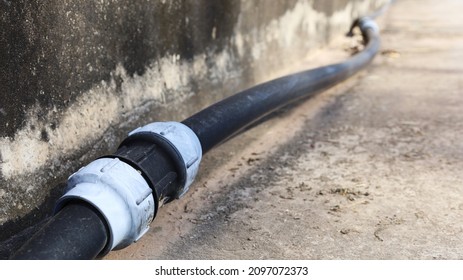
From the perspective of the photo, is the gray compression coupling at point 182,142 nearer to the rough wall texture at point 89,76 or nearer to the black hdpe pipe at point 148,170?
the black hdpe pipe at point 148,170

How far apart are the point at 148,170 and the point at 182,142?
0.49 ft

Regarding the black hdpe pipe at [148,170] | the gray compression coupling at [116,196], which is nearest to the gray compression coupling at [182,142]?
the black hdpe pipe at [148,170]

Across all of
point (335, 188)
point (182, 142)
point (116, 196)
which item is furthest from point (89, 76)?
point (335, 188)

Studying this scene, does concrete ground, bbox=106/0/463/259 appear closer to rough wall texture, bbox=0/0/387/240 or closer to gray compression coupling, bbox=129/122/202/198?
gray compression coupling, bbox=129/122/202/198

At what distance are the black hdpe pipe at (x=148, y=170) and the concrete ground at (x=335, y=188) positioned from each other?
5.6 inches

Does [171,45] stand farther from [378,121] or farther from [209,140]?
[378,121]

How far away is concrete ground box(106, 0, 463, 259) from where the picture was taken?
1.34 m

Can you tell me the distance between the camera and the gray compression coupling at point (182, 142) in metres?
1.39

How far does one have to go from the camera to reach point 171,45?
1877 millimetres

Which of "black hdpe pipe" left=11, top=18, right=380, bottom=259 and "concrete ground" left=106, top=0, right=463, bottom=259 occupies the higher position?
"black hdpe pipe" left=11, top=18, right=380, bottom=259

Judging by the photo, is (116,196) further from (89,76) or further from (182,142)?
(89,76)

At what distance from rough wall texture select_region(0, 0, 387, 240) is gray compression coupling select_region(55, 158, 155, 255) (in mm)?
177

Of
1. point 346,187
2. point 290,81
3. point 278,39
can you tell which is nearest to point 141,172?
point 346,187

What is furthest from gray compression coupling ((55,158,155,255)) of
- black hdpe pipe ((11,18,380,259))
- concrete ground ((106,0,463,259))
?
concrete ground ((106,0,463,259))
